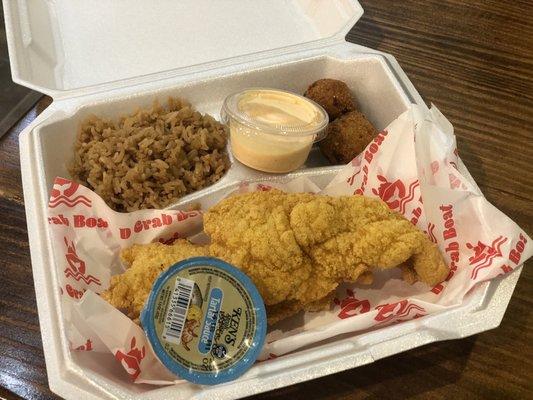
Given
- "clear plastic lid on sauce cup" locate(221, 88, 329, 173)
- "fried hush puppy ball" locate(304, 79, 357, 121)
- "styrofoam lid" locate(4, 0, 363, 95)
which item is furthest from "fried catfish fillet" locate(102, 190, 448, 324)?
"styrofoam lid" locate(4, 0, 363, 95)

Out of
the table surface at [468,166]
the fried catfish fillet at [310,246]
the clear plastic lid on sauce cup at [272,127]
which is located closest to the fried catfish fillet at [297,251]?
the fried catfish fillet at [310,246]

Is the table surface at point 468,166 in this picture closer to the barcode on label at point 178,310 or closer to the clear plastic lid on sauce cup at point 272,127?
the barcode on label at point 178,310

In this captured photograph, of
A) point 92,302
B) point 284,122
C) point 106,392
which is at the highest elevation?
point 284,122

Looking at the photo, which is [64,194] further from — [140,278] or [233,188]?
[233,188]

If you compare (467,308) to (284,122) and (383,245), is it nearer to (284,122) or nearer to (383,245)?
(383,245)

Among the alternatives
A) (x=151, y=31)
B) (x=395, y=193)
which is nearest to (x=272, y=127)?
(x=395, y=193)

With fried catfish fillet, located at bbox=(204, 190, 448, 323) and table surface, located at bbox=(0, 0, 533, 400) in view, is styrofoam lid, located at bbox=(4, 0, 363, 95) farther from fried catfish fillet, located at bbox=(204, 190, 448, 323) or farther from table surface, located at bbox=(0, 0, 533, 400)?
fried catfish fillet, located at bbox=(204, 190, 448, 323)


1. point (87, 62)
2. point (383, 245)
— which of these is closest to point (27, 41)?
point (87, 62)
